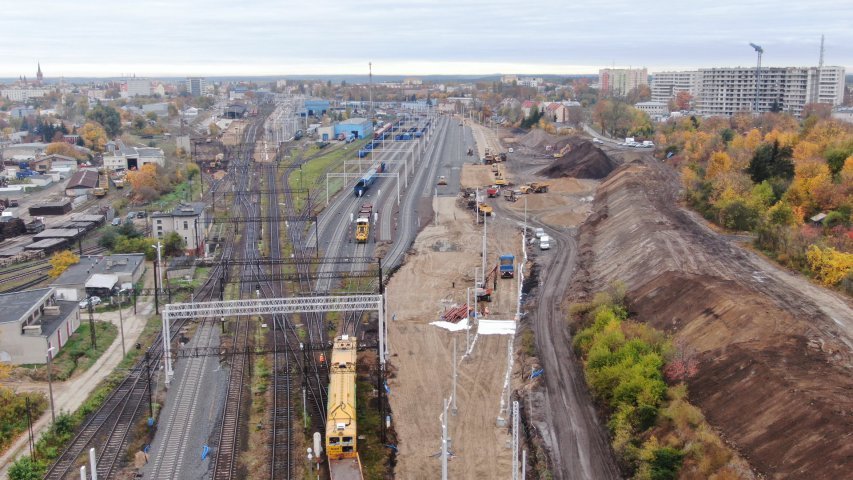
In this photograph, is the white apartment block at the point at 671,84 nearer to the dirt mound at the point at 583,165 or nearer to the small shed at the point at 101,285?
the dirt mound at the point at 583,165

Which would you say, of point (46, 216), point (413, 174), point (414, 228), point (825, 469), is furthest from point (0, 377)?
point (413, 174)

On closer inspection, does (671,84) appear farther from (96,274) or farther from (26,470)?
(26,470)

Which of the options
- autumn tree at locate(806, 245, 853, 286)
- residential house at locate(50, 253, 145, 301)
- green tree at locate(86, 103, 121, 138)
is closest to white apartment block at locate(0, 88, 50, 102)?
green tree at locate(86, 103, 121, 138)

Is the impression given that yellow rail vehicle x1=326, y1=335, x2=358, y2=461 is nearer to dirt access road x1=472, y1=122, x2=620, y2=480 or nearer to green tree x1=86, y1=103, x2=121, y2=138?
dirt access road x1=472, y1=122, x2=620, y2=480

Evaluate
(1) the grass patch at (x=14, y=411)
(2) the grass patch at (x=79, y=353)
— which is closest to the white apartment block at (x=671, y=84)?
(2) the grass patch at (x=79, y=353)

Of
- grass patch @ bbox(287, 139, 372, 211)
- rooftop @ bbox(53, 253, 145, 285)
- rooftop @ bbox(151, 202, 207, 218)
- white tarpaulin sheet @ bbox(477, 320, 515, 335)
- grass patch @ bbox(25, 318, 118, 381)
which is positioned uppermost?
rooftop @ bbox(151, 202, 207, 218)

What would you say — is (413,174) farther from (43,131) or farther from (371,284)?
(43,131)

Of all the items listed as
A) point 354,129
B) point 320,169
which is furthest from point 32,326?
point 354,129
